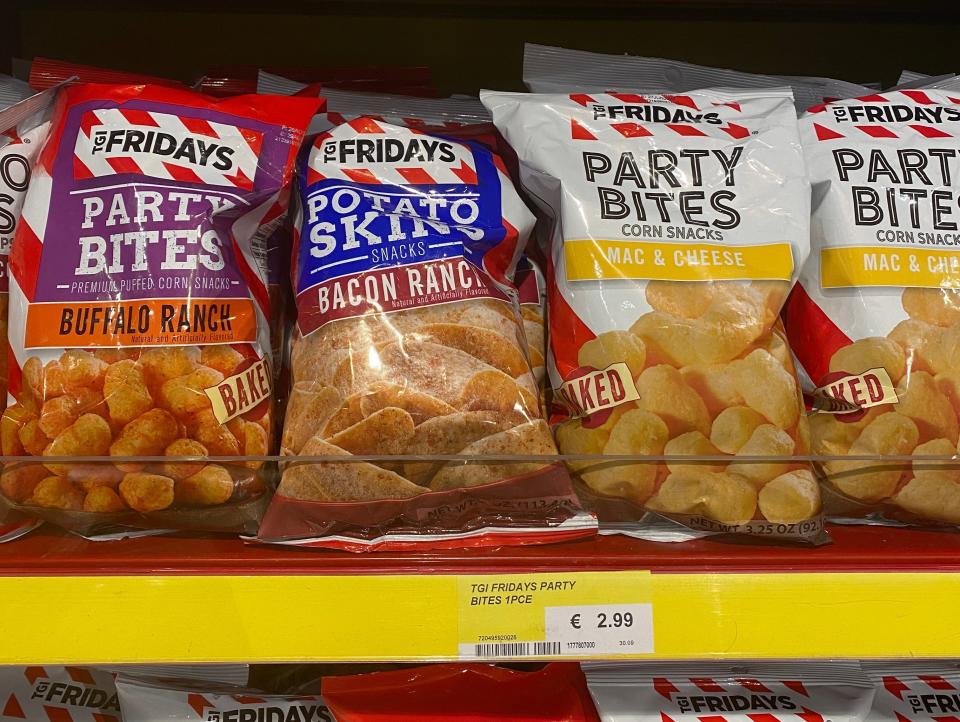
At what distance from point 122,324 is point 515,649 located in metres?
0.56

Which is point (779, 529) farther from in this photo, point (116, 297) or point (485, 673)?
point (116, 297)

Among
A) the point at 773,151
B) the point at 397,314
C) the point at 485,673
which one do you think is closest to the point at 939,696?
the point at 485,673

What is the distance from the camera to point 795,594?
0.74 m

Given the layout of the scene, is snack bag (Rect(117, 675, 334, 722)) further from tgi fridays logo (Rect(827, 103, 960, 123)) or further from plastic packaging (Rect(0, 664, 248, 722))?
tgi fridays logo (Rect(827, 103, 960, 123))

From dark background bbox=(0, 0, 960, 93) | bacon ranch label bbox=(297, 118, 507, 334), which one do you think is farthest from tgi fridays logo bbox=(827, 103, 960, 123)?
bacon ranch label bbox=(297, 118, 507, 334)

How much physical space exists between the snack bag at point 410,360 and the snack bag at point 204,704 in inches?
12.7

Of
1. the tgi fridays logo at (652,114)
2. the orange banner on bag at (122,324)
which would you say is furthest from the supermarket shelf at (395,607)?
the tgi fridays logo at (652,114)

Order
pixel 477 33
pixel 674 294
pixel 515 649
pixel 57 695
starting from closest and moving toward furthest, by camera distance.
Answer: pixel 515 649 < pixel 674 294 < pixel 57 695 < pixel 477 33

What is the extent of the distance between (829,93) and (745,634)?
883 millimetres

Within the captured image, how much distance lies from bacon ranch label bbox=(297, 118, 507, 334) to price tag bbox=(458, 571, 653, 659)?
0.35 meters

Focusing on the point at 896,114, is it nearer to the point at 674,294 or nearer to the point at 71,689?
the point at 674,294

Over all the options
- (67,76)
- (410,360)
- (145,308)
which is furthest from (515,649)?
(67,76)

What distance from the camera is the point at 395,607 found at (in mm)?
731

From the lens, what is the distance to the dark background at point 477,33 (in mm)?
1369
